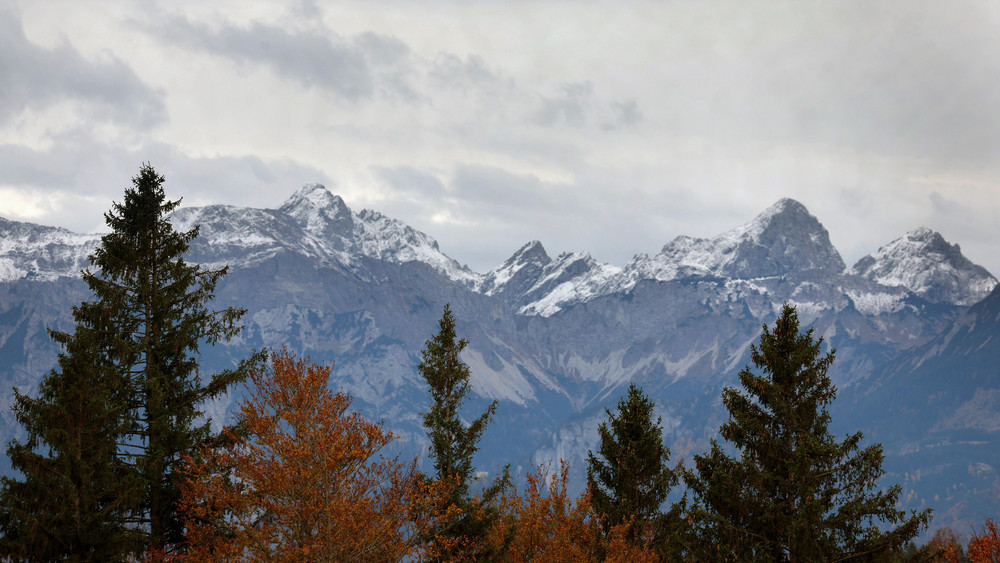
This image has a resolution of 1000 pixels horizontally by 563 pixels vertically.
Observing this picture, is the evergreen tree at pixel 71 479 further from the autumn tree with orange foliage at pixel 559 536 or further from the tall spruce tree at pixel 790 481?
the tall spruce tree at pixel 790 481

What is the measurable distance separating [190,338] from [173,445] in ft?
14.5

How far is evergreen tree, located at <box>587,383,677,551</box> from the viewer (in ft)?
132

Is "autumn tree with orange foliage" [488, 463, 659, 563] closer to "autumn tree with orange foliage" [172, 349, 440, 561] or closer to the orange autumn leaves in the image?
the orange autumn leaves

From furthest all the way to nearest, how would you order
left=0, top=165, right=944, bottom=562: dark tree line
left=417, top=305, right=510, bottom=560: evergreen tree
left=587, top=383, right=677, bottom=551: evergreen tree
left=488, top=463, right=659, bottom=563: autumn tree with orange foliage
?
left=417, top=305, right=510, bottom=560: evergreen tree
left=587, top=383, right=677, bottom=551: evergreen tree
left=488, top=463, right=659, bottom=563: autumn tree with orange foliage
left=0, top=165, right=944, bottom=562: dark tree line

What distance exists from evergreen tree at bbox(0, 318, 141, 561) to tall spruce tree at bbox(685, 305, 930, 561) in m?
19.4

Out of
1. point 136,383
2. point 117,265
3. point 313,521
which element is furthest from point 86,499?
point 117,265

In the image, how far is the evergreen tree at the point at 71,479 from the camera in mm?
26250

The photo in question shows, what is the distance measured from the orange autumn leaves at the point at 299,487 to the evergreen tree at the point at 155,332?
1324 millimetres

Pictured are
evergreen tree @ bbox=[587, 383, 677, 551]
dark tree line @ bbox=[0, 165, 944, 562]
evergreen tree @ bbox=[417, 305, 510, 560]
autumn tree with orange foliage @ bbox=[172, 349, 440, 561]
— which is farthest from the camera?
evergreen tree @ bbox=[417, 305, 510, 560]

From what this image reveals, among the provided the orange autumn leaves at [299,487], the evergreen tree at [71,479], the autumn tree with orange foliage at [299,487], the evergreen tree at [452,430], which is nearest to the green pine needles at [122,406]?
the evergreen tree at [71,479]

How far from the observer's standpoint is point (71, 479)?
2698cm

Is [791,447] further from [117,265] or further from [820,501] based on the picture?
[117,265]

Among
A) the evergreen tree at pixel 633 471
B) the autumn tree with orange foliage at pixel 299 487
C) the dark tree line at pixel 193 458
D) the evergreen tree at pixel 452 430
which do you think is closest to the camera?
the autumn tree with orange foliage at pixel 299 487

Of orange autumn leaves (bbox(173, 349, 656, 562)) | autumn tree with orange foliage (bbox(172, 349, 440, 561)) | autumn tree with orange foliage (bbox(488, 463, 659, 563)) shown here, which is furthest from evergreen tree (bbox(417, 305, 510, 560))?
autumn tree with orange foliage (bbox(172, 349, 440, 561))
